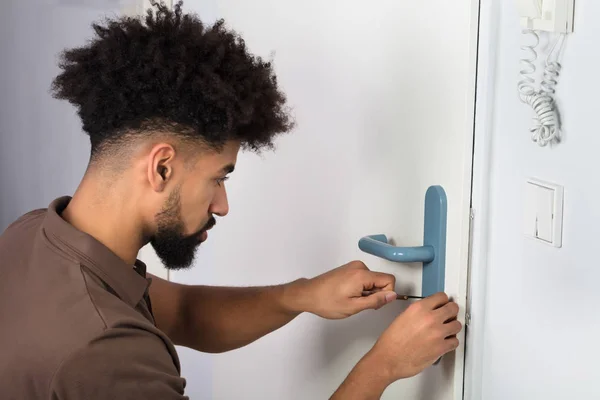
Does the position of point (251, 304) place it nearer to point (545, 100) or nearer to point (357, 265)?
point (357, 265)

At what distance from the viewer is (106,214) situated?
3.58 ft

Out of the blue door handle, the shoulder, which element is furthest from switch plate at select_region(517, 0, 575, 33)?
the shoulder

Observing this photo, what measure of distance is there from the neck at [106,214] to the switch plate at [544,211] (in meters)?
0.52

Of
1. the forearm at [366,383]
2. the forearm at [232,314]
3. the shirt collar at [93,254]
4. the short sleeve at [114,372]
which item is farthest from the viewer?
the forearm at [232,314]

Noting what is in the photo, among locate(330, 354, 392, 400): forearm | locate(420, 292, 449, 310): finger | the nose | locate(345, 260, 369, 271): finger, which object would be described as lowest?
locate(330, 354, 392, 400): forearm

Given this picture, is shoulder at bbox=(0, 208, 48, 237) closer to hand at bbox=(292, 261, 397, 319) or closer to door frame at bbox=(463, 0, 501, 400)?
hand at bbox=(292, 261, 397, 319)

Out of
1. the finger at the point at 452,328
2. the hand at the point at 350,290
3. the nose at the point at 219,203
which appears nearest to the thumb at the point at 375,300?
the hand at the point at 350,290

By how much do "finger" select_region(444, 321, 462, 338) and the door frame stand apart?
30 millimetres

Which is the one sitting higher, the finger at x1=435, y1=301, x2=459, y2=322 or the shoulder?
the shoulder

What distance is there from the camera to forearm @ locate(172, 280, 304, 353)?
1394mm

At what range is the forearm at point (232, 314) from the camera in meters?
1.39

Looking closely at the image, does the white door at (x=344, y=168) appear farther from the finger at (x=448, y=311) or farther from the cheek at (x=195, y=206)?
the cheek at (x=195, y=206)

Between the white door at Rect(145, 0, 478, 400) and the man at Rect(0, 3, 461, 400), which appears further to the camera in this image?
the white door at Rect(145, 0, 478, 400)

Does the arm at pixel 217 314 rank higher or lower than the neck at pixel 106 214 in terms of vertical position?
lower
